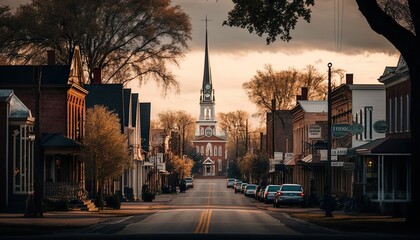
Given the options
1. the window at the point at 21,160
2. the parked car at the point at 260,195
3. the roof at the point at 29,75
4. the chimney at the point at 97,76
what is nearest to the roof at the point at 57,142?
the roof at the point at 29,75

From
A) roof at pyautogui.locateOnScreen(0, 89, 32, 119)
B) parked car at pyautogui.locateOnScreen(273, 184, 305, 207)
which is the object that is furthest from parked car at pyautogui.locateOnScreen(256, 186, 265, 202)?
roof at pyautogui.locateOnScreen(0, 89, 32, 119)

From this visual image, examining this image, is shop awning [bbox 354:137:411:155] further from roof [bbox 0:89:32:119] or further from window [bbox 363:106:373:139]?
roof [bbox 0:89:32:119]

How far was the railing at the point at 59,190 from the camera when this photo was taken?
202ft

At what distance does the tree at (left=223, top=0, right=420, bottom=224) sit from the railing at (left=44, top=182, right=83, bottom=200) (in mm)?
24153

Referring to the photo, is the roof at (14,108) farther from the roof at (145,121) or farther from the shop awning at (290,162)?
the roof at (145,121)

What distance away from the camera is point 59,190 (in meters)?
62.0

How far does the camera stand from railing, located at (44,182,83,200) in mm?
61644

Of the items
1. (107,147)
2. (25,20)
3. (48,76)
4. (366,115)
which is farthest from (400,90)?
(25,20)

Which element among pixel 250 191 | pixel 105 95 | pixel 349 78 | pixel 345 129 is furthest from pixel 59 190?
pixel 250 191

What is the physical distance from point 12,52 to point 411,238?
52.1 m

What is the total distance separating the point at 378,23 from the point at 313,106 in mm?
66231

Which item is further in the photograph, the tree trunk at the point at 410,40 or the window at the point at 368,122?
the window at the point at 368,122

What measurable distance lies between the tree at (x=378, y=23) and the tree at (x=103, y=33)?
4096cm

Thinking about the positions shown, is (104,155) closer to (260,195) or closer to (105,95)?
(105,95)
